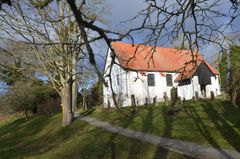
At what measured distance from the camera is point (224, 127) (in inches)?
553

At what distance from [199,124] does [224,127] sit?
1634mm

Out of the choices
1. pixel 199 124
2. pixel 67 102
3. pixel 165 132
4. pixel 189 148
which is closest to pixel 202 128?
pixel 199 124

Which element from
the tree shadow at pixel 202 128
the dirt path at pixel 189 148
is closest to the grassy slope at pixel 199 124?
the tree shadow at pixel 202 128

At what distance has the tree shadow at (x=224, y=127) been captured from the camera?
1159 cm

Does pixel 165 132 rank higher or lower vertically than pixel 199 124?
lower

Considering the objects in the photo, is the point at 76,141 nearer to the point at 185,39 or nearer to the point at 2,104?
the point at 185,39

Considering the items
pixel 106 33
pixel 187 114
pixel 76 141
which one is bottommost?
pixel 76 141

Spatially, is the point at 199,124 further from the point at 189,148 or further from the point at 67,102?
the point at 67,102

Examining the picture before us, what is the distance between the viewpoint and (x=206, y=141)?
12.3 meters

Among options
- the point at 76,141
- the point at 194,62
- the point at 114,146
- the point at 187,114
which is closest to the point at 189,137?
the point at 114,146

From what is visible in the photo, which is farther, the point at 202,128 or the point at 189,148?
the point at 202,128

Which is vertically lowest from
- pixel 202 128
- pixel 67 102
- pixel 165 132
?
pixel 165 132

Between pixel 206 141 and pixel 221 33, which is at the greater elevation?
pixel 221 33

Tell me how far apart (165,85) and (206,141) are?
2933 cm
